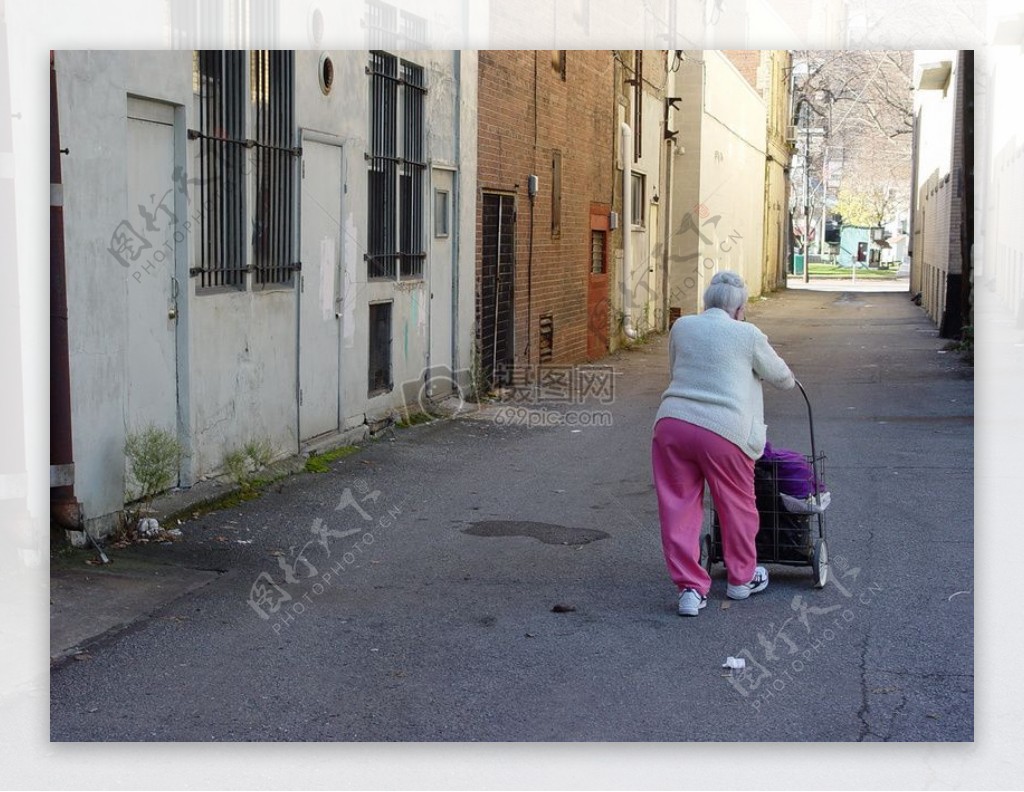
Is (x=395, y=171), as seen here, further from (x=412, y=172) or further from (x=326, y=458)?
(x=326, y=458)

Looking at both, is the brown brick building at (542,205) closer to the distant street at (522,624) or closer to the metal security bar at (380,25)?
the metal security bar at (380,25)

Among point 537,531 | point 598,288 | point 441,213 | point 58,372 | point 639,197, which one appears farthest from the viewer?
point 639,197

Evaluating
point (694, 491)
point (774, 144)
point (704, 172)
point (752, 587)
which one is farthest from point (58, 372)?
point (774, 144)

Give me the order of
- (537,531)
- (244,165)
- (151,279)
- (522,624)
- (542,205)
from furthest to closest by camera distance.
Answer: (542,205) → (244,165) → (537,531) → (151,279) → (522,624)

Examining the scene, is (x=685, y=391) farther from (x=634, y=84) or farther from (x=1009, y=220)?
(x=1009, y=220)

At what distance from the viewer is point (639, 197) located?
77.6 ft

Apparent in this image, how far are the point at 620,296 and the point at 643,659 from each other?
16.6 meters

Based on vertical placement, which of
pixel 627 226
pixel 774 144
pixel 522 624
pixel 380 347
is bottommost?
pixel 522 624

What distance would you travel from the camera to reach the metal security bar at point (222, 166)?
8922 mm

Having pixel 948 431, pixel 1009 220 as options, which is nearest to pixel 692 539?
pixel 948 431

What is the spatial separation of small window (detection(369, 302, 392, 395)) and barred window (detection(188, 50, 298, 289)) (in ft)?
6.70

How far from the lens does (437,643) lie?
19.7 ft

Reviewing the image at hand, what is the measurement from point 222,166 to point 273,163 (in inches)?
35.9

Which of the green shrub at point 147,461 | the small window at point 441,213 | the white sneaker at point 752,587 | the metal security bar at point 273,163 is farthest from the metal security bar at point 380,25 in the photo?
the white sneaker at point 752,587
